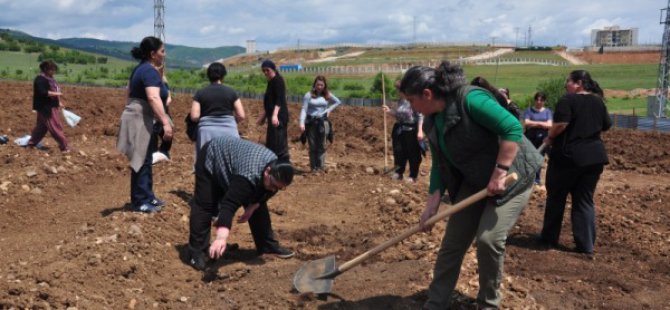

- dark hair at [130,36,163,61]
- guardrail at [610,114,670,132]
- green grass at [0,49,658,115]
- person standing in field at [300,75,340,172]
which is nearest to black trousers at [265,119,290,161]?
person standing in field at [300,75,340,172]

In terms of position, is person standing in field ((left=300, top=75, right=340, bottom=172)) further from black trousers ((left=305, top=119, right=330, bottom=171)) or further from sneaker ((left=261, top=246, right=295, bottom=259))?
sneaker ((left=261, top=246, right=295, bottom=259))

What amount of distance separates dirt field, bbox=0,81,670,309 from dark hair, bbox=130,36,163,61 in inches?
61.7

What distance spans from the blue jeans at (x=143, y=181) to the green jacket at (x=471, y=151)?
11.2 ft

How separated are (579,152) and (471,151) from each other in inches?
90.5

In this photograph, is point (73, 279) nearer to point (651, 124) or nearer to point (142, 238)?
point (142, 238)

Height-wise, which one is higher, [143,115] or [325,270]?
[143,115]

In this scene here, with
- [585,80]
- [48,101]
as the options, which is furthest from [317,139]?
[585,80]

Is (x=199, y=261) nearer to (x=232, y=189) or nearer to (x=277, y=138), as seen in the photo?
(x=232, y=189)

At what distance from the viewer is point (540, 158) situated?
12.6 ft

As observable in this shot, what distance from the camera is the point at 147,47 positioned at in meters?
6.10

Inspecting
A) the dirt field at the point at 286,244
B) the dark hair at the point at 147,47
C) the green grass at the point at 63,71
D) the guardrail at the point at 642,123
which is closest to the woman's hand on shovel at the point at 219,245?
the dirt field at the point at 286,244

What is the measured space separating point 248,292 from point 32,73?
4501cm

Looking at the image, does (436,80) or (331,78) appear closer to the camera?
(436,80)

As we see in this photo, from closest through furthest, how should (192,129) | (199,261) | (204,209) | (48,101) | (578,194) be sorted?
1. (204,209)
2. (199,261)
3. (578,194)
4. (192,129)
5. (48,101)
